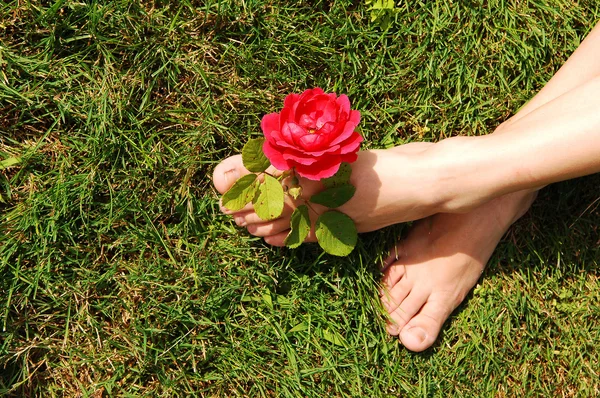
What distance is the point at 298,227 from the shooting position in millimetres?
1879

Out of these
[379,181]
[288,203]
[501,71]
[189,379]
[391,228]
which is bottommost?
[189,379]

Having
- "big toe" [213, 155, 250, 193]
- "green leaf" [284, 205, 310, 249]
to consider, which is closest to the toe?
"green leaf" [284, 205, 310, 249]

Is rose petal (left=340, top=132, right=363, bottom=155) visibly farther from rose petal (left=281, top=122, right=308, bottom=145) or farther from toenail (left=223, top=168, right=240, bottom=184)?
toenail (left=223, top=168, right=240, bottom=184)

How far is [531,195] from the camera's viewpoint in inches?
84.4

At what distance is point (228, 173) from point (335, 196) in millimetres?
373

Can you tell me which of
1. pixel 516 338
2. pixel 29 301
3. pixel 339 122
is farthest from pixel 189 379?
pixel 516 338

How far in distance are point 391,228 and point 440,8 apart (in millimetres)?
847

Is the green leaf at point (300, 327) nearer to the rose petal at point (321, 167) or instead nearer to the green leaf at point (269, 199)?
the green leaf at point (269, 199)

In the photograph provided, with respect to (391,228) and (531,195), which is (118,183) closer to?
(391,228)

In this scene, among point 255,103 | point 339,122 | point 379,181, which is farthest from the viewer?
point 255,103

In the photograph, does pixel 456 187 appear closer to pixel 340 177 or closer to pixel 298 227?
pixel 340 177

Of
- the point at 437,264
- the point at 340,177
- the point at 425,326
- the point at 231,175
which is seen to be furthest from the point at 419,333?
the point at 231,175

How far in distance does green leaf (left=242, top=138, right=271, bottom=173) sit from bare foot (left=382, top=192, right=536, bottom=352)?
0.66 metres

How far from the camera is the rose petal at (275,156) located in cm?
167
